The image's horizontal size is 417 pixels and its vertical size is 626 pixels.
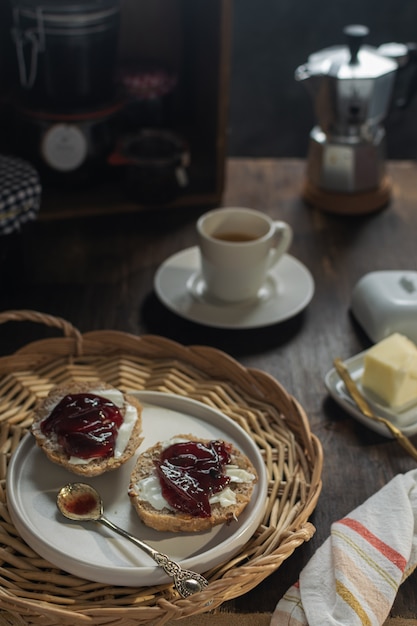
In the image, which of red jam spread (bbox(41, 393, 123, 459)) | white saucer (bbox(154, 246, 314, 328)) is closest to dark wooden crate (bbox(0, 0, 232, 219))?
white saucer (bbox(154, 246, 314, 328))

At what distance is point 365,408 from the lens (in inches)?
44.6

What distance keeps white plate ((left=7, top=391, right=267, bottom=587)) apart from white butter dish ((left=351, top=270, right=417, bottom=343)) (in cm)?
40

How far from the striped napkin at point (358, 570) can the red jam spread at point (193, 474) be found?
14 centimetres

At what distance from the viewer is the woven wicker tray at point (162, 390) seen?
2.58 feet

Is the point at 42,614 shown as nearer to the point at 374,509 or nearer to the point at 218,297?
the point at 374,509

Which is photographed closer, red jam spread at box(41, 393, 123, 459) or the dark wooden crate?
red jam spread at box(41, 393, 123, 459)

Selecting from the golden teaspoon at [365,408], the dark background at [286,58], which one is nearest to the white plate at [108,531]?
the golden teaspoon at [365,408]

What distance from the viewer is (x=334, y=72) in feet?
5.20

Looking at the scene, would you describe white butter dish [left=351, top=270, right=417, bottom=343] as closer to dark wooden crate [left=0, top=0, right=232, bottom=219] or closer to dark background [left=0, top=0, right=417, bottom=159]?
dark wooden crate [left=0, top=0, right=232, bottom=219]

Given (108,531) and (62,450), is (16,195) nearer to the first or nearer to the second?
(62,450)

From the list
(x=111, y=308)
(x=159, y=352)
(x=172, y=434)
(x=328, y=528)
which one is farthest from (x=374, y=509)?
(x=111, y=308)

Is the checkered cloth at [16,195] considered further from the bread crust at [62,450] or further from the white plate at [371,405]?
the white plate at [371,405]

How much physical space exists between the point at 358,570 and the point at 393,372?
334mm

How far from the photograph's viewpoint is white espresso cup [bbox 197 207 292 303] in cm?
132
